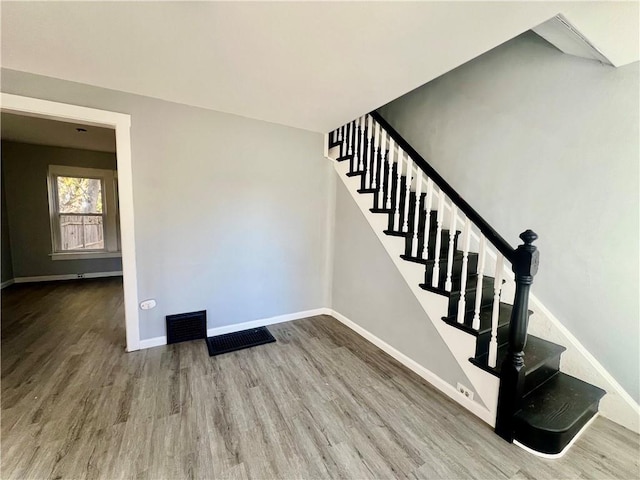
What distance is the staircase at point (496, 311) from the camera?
62.5 inches

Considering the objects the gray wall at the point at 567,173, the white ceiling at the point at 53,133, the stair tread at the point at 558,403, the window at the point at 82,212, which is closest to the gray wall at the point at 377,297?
the stair tread at the point at 558,403

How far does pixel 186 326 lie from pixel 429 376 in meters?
2.39

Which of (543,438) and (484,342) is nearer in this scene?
(543,438)

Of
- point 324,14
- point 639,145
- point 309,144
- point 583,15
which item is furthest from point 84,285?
point 639,145

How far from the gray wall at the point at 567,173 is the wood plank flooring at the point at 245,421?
0.80m

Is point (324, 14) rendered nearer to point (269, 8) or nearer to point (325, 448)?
point (269, 8)

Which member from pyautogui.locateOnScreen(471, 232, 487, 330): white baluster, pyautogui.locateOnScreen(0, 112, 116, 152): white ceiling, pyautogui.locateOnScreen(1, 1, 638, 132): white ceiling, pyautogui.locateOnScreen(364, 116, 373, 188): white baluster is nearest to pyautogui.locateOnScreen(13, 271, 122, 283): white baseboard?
pyautogui.locateOnScreen(0, 112, 116, 152): white ceiling

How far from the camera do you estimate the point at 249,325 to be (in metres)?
3.07

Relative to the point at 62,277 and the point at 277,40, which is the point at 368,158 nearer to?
the point at 277,40

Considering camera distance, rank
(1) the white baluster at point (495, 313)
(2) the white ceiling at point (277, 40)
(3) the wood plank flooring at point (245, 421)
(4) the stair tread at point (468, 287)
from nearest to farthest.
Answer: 1. (2) the white ceiling at point (277, 40)
2. (3) the wood plank flooring at point (245, 421)
3. (1) the white baluster at point (495, 313)
4. (4) the stair tread at point (468, 287)

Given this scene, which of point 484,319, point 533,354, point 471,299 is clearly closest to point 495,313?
point 484,319

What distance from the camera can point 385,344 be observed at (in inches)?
105

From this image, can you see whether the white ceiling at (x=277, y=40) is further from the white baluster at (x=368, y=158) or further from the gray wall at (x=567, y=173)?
the white baluster at (x=368, y=158)

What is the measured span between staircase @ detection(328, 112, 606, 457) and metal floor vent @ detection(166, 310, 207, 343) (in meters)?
2.17
